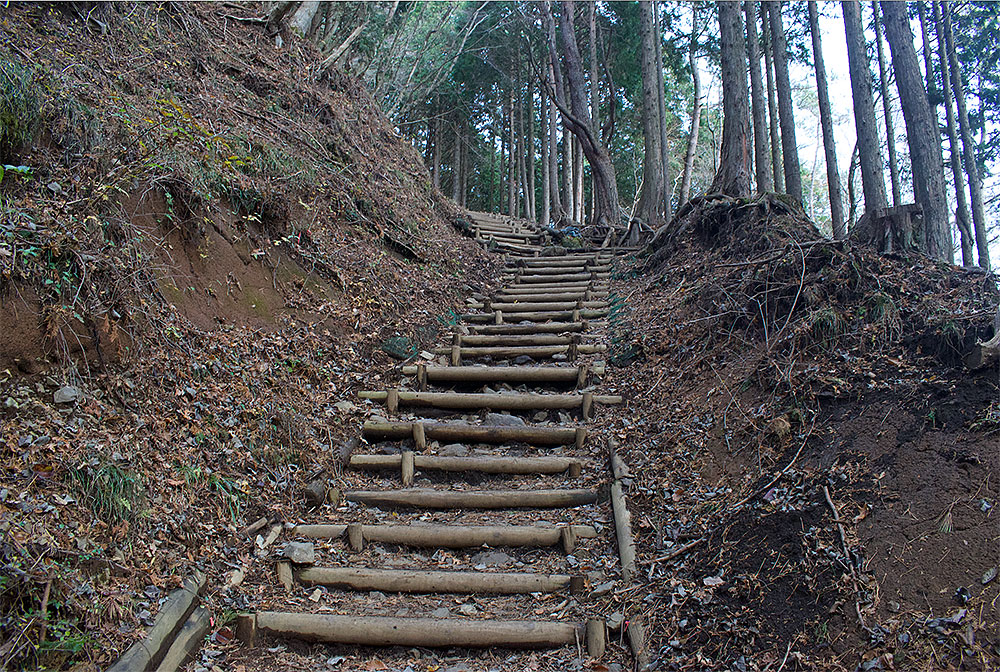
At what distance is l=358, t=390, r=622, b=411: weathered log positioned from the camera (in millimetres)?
6473

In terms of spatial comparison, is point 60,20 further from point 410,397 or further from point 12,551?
point 12,551

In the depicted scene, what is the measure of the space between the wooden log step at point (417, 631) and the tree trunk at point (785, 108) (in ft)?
43.4

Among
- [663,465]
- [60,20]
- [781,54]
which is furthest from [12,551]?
[781,54]

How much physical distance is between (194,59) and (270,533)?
745 centimetres

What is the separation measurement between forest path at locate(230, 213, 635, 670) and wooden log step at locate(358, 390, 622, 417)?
0.04 ft

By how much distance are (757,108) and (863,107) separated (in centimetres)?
519

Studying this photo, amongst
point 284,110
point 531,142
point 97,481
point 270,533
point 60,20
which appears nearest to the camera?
point 97,481

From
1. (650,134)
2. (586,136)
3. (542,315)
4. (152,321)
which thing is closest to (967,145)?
(650,134)

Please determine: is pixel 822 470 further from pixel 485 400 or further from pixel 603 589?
pixel 485 400

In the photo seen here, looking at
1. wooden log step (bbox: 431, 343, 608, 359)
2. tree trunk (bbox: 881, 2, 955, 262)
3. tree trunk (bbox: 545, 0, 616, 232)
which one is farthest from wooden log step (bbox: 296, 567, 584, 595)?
tree trunk (bbox: 545, 0, 616, 232)

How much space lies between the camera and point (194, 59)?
28.5 ft

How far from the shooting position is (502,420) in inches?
246

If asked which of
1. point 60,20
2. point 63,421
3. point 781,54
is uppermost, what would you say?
point 781,54

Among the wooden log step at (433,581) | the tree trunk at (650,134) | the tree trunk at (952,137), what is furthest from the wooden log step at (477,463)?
the tree trunk at (952,137)
